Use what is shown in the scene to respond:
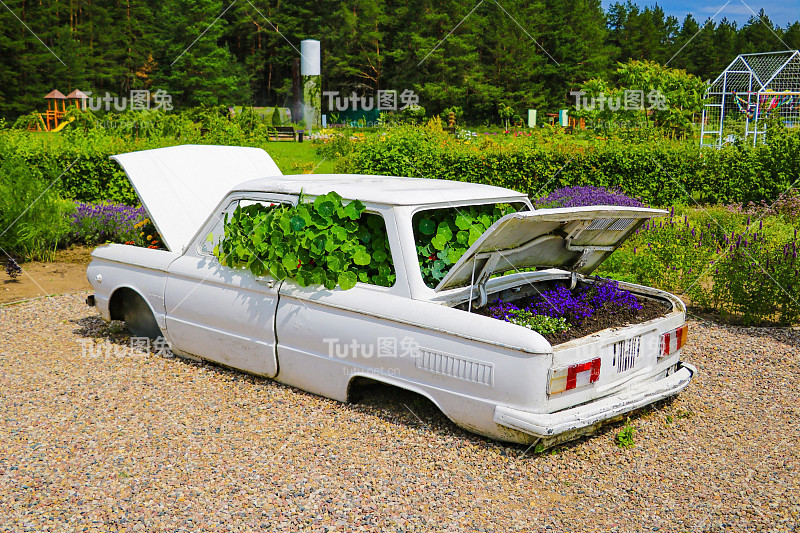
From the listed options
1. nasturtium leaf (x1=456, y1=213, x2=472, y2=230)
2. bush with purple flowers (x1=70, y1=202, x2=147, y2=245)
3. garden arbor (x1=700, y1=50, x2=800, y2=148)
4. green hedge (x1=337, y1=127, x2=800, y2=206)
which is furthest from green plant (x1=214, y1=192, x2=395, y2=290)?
garden arbor (x1=700, y1=50, x2=800, y2=148)

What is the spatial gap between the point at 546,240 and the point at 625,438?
1316 mm

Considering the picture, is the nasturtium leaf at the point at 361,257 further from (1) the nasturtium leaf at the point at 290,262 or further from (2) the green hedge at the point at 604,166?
(2) the green hedge at the point at 604,166

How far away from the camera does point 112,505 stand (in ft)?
11.6

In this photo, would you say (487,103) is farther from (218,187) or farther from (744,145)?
(218,187)

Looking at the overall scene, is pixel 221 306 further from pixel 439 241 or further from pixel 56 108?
pixel 56 108

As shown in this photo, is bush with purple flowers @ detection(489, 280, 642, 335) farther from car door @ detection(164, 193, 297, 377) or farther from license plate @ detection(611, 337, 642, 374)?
car door @ detection(164, 193, 297, 377)

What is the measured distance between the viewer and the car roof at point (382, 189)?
177 inches

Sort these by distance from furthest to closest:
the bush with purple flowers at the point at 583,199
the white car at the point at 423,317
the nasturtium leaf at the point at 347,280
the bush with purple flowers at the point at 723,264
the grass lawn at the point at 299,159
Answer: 1. the grass lawn at the point at 299,159
2. the bush with purple flowers at the point at 583,199
3. the bush with purple flowers at the point at 723,264
4. the nasturtium leaf at the point at 347,280
5. the white car at the point at 423,317

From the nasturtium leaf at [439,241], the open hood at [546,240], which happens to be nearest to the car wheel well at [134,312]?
the nasturtium leaf at [439,241]

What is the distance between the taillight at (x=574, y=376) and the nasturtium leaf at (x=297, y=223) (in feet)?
6.32

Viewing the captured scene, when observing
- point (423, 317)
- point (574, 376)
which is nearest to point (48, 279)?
point (423, 317)

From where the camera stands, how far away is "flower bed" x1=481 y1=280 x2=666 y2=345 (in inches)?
169

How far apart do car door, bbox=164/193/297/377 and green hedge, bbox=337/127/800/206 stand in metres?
7.03

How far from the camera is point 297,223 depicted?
4672 millimetres
